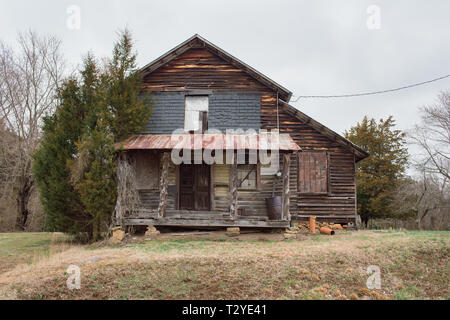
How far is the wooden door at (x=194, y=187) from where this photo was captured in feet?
40.9

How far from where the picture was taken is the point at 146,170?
11953mm

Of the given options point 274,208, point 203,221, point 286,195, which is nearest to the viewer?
point 203,221

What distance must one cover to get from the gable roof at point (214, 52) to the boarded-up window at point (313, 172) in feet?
8.52

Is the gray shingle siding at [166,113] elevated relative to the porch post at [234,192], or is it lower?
elevated

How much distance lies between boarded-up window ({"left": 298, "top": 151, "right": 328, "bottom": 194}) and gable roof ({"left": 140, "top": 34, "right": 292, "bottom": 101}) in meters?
2.60

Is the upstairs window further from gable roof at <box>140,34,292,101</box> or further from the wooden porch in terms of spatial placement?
the wooden porch

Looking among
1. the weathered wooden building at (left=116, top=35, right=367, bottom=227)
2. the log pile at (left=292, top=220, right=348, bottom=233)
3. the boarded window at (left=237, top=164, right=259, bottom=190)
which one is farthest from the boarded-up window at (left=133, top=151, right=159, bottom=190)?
the log pile at (left=292, top=220, right=348, bottom=233)

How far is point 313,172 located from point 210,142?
461cm

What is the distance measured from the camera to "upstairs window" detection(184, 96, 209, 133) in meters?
12.6

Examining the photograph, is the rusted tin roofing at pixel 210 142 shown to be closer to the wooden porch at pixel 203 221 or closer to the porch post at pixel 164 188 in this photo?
the porch post at pixel 164 188

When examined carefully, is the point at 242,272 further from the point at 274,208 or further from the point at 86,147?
the point at 86,147

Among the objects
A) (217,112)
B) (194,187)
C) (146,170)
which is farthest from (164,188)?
(217,112)

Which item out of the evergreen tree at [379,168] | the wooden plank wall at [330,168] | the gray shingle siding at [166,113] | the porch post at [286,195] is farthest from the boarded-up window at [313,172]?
the evergreen tree at [379,168]
